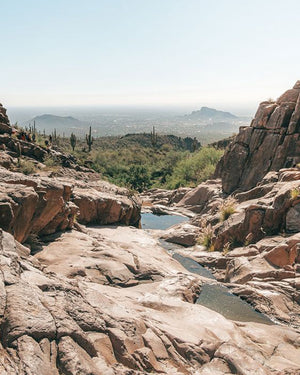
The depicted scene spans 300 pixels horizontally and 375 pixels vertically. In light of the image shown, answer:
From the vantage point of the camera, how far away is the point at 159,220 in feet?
85.5

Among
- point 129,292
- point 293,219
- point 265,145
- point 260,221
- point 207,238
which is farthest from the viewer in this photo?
point 265,145

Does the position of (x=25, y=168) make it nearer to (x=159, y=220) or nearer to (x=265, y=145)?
(x=159, y=220)

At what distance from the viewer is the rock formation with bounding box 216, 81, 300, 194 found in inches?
846

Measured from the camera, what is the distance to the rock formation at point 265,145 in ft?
70.5

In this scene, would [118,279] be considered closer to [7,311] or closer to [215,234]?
[7,311]

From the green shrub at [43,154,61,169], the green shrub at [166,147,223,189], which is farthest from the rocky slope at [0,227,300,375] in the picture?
the green shrub at [166,147,223,189]

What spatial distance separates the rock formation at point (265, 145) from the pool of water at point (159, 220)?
442 cm

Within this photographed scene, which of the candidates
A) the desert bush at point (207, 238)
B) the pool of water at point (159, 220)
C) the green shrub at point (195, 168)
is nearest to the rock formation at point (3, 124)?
the pool of water at point (159, 220)

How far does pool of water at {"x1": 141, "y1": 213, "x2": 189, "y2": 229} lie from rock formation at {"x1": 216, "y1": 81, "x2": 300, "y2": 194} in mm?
4420

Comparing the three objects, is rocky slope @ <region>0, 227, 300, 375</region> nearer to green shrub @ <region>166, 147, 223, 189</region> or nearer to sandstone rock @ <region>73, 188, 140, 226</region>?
sandstone rock @ <region>73, 188, 140, 226</region>

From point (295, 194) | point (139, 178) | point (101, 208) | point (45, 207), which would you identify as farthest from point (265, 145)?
point (139, 178)

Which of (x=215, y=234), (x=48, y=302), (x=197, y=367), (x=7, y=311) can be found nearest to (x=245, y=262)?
(x=215, y=234)

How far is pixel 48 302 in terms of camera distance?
485cm

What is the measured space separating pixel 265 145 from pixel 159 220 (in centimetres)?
975
